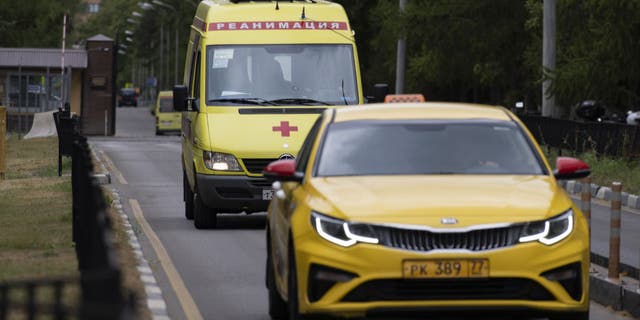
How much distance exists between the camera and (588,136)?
106 ft

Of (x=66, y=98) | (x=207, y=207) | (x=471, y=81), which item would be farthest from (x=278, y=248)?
(x=66, y=98)

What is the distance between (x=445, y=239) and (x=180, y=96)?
11.5 m

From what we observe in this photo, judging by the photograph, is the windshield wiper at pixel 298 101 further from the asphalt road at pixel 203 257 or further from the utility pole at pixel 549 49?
the utility pole at pixel 549 49

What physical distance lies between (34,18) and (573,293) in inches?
3327

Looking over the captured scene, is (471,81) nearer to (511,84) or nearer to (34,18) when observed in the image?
(511,84)

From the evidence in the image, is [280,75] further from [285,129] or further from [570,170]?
[570,170]

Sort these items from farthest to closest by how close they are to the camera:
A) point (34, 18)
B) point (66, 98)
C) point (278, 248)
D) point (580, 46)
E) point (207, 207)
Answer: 1. point (34, 18)
2. point (66, 98)
3. point (580, 46)
4. point (207, 207)
5. point (278, 248)

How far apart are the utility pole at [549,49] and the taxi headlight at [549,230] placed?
2987 centimetres

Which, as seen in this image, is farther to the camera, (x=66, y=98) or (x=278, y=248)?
(x=66, y=98)

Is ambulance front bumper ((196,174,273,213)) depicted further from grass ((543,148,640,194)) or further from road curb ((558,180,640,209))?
grass ((543,148,640,194))

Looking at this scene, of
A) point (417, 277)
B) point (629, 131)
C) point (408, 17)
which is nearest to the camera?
point (417, 277)

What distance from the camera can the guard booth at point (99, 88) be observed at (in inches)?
3063

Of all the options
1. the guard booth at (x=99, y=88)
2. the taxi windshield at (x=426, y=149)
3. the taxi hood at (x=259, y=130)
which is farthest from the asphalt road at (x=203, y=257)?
the guard booth at (x=99, y=88)

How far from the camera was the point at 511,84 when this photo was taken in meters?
59.0
